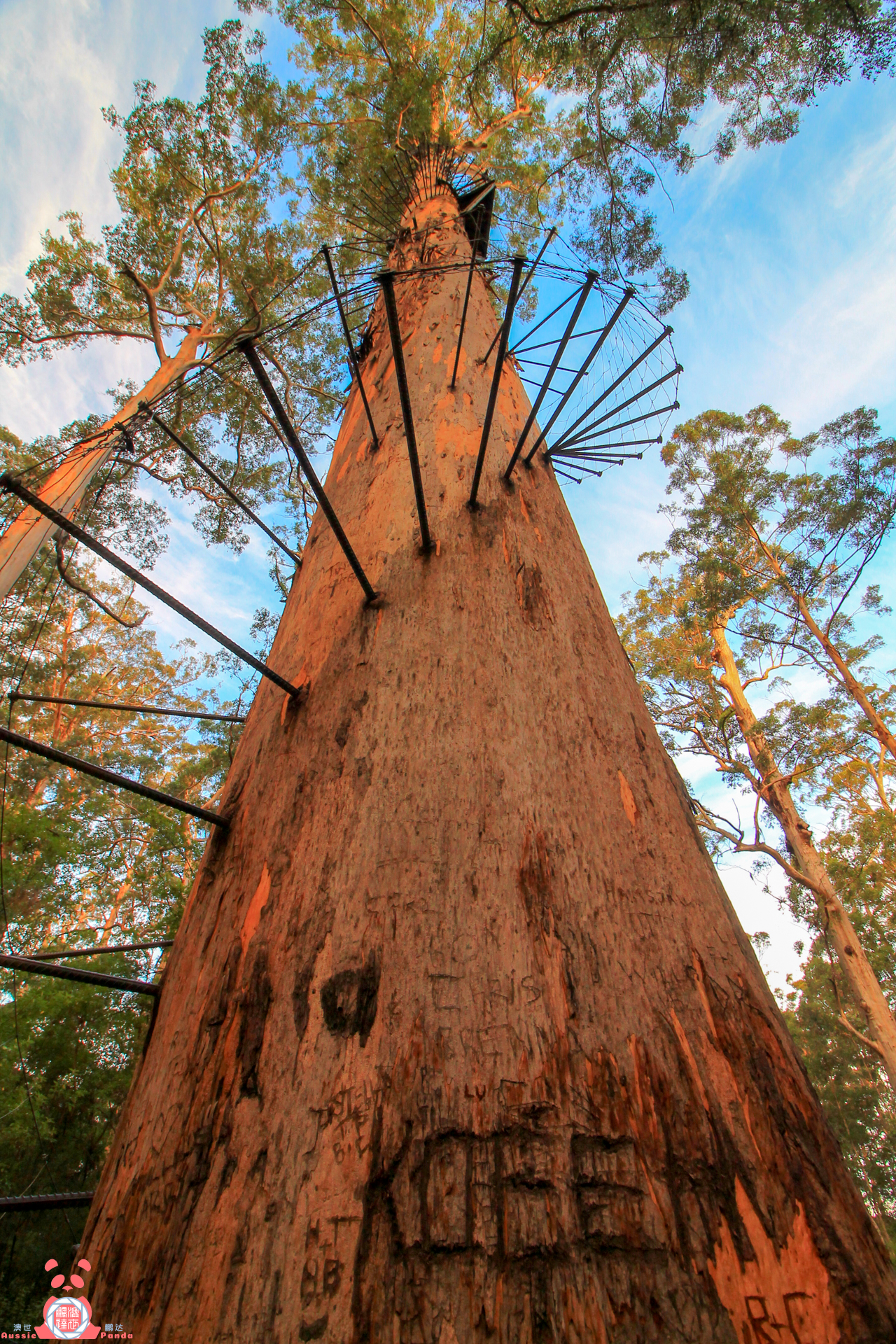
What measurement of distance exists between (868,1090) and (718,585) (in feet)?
46.9

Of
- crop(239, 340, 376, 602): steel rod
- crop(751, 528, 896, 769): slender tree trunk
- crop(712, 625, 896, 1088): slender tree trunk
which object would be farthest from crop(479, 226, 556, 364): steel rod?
crop(751, 528, 896, 769): slender tree trunk

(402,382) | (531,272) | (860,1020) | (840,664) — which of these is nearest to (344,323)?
(531,272)

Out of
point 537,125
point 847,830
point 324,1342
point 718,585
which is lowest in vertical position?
point 324,1342

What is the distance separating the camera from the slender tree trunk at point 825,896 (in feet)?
24.0

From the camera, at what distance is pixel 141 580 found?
1.07 meters

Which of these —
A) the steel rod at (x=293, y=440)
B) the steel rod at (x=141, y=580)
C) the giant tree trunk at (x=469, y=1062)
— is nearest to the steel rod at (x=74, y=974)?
the giant tree trunk at (x=469, y=1062)

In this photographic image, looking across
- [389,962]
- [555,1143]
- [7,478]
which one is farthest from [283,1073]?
[7,478]

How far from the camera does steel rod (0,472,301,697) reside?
90 centimetres

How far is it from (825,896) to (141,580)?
9.96 m

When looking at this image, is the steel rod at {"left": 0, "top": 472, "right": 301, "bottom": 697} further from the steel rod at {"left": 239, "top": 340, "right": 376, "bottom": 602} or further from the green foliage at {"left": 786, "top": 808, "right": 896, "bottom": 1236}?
the green foliage at {"left": 786, "top": 808, "right": 896, "bottom": 1236}

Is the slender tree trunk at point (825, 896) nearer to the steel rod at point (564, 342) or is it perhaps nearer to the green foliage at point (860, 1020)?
the green foliage at point (860, 1020)

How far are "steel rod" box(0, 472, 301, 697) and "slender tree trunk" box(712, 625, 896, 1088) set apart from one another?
375 inches

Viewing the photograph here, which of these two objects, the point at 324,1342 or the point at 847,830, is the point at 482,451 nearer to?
the point at 324,1342

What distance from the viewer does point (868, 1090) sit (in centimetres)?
1509
